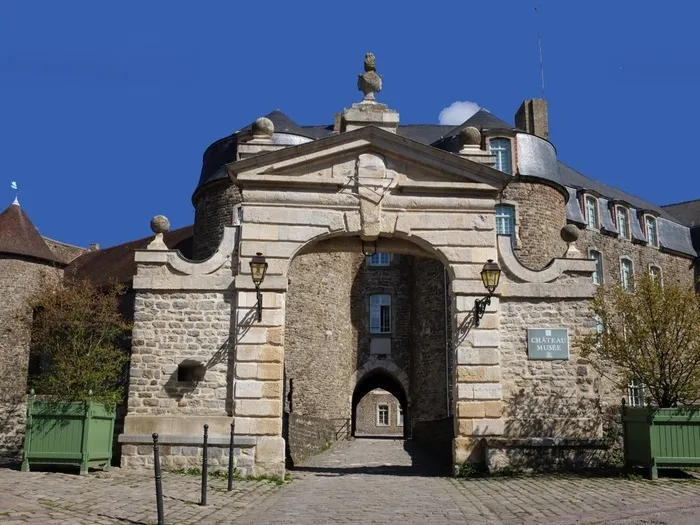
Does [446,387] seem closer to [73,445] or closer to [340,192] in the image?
[340,192]

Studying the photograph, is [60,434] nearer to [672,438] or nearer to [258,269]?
[258,269]

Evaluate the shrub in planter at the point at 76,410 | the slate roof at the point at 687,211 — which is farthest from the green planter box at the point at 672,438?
the slate roof at the point at 687,211

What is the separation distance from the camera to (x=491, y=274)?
36.5 ft

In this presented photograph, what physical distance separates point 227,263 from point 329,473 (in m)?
3.60

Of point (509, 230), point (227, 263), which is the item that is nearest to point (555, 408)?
point (227, 263)

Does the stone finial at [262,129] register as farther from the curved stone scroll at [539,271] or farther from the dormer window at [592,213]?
the dormer window at [592,213]

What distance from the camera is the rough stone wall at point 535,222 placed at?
880 inches

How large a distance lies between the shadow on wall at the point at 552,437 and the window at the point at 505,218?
432 inches

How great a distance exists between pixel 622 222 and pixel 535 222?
907 cm

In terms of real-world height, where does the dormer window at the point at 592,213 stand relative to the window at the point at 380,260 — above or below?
above

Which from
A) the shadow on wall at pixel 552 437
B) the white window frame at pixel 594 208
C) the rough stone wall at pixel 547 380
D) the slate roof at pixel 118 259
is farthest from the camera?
the white window frame at pixel 594 208

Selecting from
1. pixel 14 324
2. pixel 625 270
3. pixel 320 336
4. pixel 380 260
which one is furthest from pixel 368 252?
pixel 625 270

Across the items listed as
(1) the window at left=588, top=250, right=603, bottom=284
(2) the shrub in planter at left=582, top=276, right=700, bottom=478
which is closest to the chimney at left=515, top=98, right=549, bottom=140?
(1) the window at left=588, top=250, right=603, bottom=284

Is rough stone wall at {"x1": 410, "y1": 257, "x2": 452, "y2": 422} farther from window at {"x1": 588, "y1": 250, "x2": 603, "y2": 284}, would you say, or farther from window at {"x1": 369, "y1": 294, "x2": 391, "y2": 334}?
window at {"x1": 588, "y1": 250, "x2": 603, "y2": 284}
